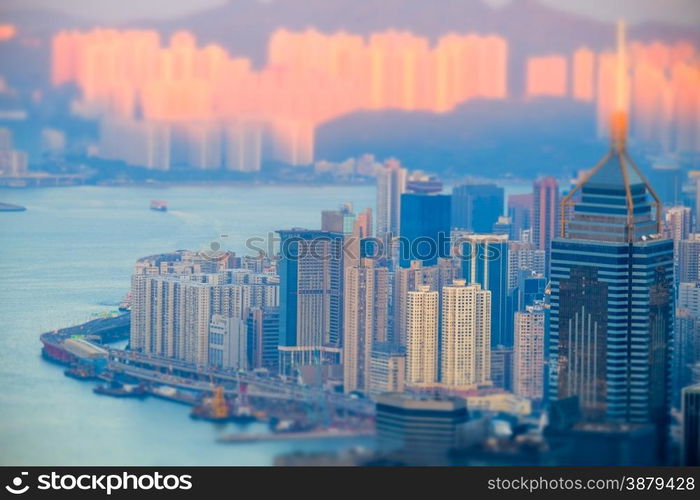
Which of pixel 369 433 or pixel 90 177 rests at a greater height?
pixel 90 177

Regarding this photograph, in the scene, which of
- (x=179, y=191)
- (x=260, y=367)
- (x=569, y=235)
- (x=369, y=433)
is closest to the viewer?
(x=369, y=433)

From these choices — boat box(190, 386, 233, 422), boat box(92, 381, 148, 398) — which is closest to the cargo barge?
boat box(92, 381, 148, 398)

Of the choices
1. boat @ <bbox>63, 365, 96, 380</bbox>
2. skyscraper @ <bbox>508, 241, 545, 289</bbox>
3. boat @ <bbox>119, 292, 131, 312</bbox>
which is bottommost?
boat @ <bbox>63, 365, 96, 380</bbox>

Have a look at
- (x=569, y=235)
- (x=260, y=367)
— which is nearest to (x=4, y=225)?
(x=260, y=367)

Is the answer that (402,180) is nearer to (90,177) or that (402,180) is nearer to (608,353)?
(90,177)

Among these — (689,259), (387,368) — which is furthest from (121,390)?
(689,259)

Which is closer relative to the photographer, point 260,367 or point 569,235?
point 569,235

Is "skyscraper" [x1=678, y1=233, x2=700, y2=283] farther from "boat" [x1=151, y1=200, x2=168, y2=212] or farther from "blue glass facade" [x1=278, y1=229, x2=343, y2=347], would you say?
"boat" [x1=151, y1=200, x2=168, y2=212]

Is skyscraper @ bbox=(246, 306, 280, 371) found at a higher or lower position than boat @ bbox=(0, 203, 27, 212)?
lower
